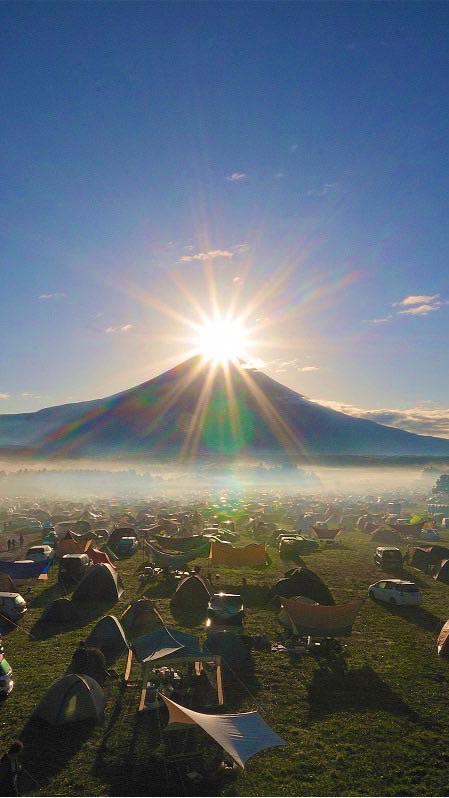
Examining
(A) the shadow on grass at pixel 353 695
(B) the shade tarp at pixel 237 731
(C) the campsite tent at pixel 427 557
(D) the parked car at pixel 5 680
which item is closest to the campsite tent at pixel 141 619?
(D) the parked car at pixel 5 680

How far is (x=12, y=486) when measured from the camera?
190m

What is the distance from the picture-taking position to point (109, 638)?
16.9 m

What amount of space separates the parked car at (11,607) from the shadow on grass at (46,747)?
935cm

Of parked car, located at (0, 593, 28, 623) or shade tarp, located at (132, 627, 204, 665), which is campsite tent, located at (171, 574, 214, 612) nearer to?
parked car, located at (0, 593, 28, 623)

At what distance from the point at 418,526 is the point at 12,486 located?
171463 mm

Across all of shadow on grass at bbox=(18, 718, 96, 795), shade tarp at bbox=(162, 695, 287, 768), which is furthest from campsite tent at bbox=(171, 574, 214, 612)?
shade tarp at bbox=(162, 695, 287, 768)

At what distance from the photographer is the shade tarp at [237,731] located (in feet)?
31.2

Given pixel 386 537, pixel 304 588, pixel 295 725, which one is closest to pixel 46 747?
pixel 295 725

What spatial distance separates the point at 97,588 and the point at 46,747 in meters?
12.9

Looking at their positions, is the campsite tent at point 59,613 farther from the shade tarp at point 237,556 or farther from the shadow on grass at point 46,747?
the shade tarp at point 237,556

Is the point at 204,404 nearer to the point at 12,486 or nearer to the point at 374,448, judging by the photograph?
the point at 374,448

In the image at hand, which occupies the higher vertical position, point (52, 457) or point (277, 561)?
point (52, 457)

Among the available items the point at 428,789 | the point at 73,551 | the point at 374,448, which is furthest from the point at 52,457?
the point at 428,789

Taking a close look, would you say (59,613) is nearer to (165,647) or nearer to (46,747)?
(165,647)
